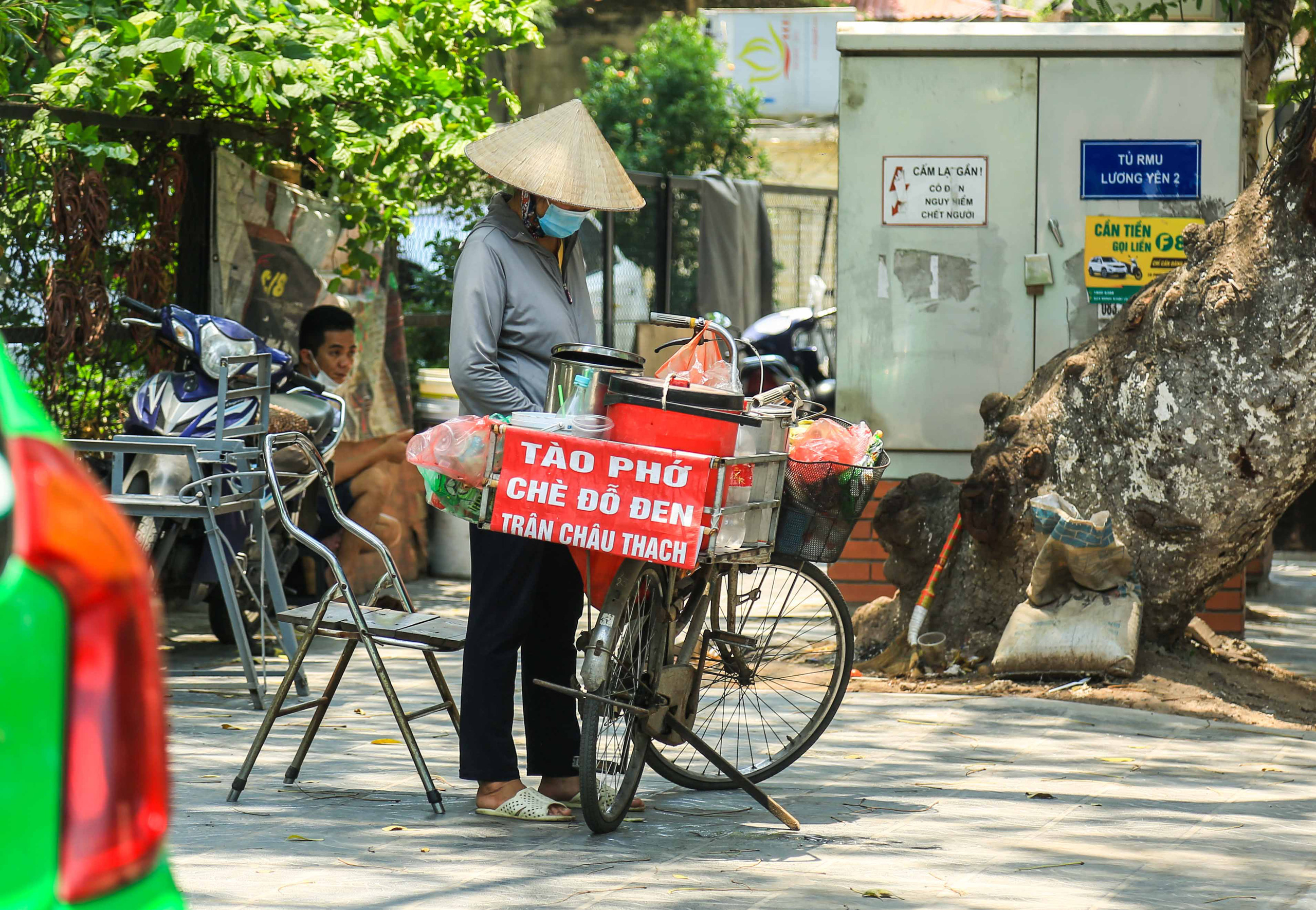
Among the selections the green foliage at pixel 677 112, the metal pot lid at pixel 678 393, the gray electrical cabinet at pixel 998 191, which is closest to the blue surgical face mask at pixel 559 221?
the metal pot lid at pixel 678 393

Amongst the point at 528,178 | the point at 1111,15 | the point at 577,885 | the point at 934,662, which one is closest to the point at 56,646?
the point at 577,885

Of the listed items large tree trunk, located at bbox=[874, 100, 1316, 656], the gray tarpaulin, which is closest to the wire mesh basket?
large tree trunk, located at bbox=[874, 100, 1316, 656]

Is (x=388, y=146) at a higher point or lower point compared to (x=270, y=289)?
higher

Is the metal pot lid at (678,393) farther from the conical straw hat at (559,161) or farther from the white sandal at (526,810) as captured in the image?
the white sandal at (526,810)

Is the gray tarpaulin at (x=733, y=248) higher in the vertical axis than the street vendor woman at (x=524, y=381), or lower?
higher

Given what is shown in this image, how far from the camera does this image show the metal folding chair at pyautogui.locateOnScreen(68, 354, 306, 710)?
5.77m

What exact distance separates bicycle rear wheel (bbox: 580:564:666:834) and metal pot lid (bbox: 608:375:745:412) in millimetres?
511

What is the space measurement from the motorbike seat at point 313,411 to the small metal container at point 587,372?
2.59 m

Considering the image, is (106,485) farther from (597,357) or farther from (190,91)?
(597,357)

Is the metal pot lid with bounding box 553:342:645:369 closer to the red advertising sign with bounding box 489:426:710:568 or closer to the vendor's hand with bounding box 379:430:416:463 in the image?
the red advertising sign with bounding box 489:426:710:568

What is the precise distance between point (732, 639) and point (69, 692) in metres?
3.39

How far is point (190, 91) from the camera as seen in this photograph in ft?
23.9

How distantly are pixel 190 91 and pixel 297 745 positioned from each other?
3.43 meters

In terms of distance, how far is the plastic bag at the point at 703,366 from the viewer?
441cm
